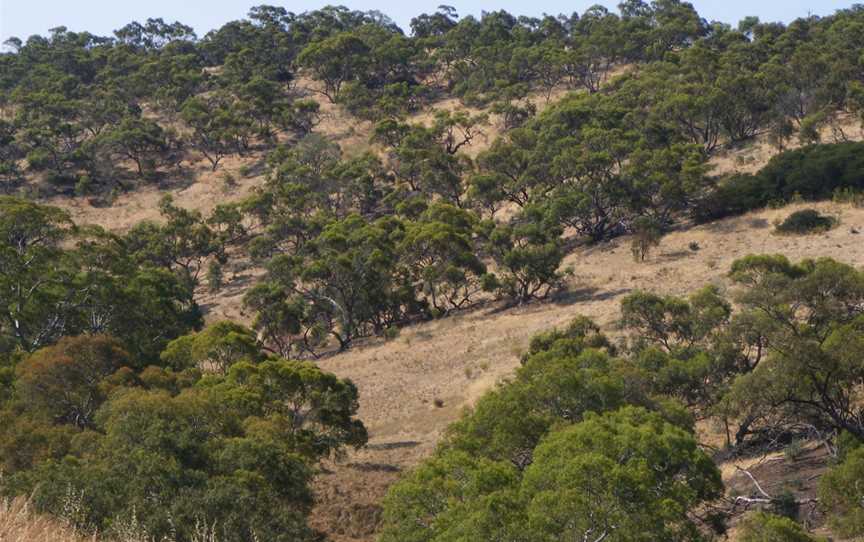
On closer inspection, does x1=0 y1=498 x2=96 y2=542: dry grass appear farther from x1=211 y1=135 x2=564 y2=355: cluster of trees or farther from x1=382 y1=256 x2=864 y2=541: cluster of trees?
x1=211 y1=135 x2=564 y2=355: cluster of trees

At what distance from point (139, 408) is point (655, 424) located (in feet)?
30.5

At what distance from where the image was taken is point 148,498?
13.9 m

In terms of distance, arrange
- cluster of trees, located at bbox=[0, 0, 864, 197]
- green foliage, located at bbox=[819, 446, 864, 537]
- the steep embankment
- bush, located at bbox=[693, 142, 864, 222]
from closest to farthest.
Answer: green foliage, located at bbox=[819, 446, 864, 537]
the steep embankment
bush, located at bbox=[693, 142, 864, 222]
cluster of trees, located at bbox=[0, 0, 864, 197]

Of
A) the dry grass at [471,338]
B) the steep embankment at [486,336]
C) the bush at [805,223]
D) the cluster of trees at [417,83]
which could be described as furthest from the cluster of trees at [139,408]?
the cluster of trees at [417,83]

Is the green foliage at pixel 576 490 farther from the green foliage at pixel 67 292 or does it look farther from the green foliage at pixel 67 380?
the green foliage at pixel 67 292

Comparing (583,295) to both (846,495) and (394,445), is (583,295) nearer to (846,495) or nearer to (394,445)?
(394,445)

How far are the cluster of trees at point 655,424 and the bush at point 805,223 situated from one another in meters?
11.4

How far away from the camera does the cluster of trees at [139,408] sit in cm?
1378

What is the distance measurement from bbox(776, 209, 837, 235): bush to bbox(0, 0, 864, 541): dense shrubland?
99.5 inches

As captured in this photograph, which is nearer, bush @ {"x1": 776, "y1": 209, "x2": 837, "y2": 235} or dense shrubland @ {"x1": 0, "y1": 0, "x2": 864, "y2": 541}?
dense shrubland @ {"x1": 0, "y1": 0, "x2": 864, "y2": 541}

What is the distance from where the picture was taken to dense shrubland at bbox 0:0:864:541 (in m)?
14.1

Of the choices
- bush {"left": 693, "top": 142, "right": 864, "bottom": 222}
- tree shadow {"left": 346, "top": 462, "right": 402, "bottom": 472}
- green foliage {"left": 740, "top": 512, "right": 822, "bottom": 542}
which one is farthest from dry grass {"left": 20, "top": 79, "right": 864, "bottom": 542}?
green foliage {"left": 740, "top": 512, "right": 822, "bottom": 542}

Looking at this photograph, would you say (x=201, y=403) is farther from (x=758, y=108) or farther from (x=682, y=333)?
(x=758, y=108)

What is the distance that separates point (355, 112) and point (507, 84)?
37.4 ft
